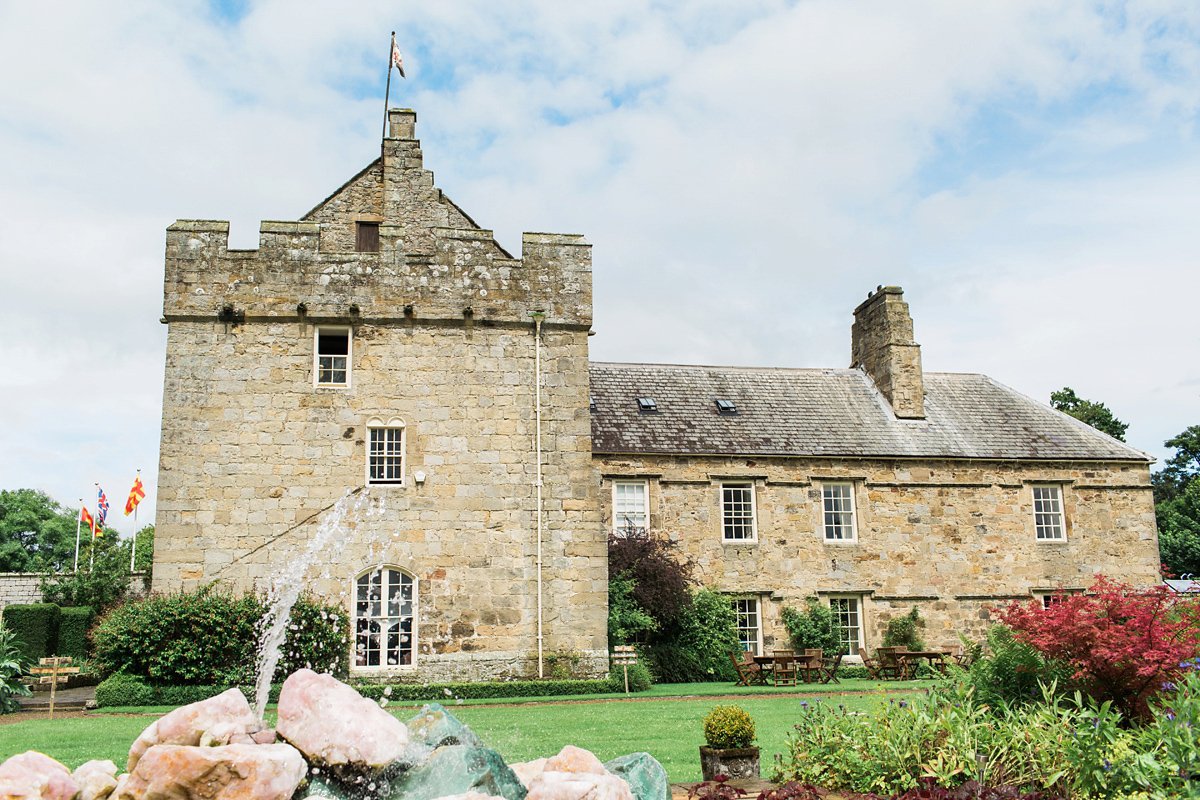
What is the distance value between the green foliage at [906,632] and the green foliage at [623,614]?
685cm

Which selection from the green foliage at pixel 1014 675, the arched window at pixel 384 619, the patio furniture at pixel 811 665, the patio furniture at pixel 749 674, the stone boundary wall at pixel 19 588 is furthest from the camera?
the stone boundary wall at pixel 19 588

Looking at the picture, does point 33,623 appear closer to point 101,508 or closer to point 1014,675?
point 101,508

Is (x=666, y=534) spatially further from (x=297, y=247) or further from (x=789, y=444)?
(x=297, y=247)

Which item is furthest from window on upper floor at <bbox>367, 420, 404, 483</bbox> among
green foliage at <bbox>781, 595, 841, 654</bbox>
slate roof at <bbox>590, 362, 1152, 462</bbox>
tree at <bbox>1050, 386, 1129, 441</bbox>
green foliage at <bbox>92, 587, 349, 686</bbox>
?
tree at <bbox>1050, 386, 1129, 441</bbox>

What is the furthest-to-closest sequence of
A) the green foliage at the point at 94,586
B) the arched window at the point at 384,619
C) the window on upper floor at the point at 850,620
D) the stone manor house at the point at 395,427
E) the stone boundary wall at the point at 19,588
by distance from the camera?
1. the stone boundary wall at the point at 19,588
2. the green foliage at the point at 94,586
3. the window on upper floor at the point at 850,620
4. the stone manor house at the point at 395,427
5. the arched window at the point at 384,619

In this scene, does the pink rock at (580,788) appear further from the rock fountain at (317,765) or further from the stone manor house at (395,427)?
the stone manor house at (395,427)

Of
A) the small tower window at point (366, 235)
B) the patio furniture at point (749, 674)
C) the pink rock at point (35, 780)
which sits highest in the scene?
the small tower window at point (366, 235)

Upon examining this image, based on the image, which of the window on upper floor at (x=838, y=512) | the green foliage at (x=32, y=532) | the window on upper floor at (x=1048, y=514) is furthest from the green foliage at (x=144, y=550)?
the window on upper floor at (x=1048, y=514)

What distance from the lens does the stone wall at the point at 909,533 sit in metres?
23.2

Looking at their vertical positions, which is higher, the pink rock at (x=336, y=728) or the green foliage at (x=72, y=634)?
the pink rock at (x=336, y=728)

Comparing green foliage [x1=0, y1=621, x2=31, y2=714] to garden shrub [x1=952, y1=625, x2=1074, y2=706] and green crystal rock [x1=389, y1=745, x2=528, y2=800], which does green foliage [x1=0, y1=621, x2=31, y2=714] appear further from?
garden shrub [x1=952, y1=625, x2=1074, y2=706]

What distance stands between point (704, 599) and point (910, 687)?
5599 millimetres

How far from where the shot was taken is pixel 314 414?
59.2 ft

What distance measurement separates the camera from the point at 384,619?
1753 centimetres
